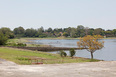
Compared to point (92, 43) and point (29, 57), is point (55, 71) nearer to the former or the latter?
point (29, 57)

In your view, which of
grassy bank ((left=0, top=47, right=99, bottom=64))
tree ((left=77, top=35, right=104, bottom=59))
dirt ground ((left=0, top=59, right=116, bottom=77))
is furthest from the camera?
tree ((left=77, top=35, right=104, bottom=59))

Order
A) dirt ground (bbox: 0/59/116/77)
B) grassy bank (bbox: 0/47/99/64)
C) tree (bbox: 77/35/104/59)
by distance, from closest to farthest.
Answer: dirt ground (bbox: 0/59/116/77), grassy bank (bbox: 0/47/99/64), tree (bbox: 77/35/104/59)

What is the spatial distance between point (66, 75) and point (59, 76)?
2.64ft

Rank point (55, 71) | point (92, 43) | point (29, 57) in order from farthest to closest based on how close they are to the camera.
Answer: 1. point (92, 43)
2. point (29, 57)
3. point (55, 71)

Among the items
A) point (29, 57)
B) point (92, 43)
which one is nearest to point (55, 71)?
point (29, 57)

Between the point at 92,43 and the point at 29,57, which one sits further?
the point at 92,43

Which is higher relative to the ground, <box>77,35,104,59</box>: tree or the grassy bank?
<box>77,35,104,59</box>: tree

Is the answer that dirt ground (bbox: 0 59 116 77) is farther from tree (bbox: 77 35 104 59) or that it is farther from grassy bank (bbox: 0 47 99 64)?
tree (bbox: 77 35 104 59)

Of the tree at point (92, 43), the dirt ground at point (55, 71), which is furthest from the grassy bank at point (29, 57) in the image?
the dirt ground at point (55, 71)

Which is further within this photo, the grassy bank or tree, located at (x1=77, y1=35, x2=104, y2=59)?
tree, located at (x1=77, y1=35, x2=104, y2=59)

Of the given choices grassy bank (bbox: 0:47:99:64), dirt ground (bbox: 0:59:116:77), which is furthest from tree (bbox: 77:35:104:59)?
dirt ground (bbox: 0:59:116:77)

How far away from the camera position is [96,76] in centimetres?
1681

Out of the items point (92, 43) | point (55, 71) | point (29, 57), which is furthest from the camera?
point (92, 43)

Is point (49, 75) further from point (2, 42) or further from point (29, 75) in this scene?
point (2, 42)
